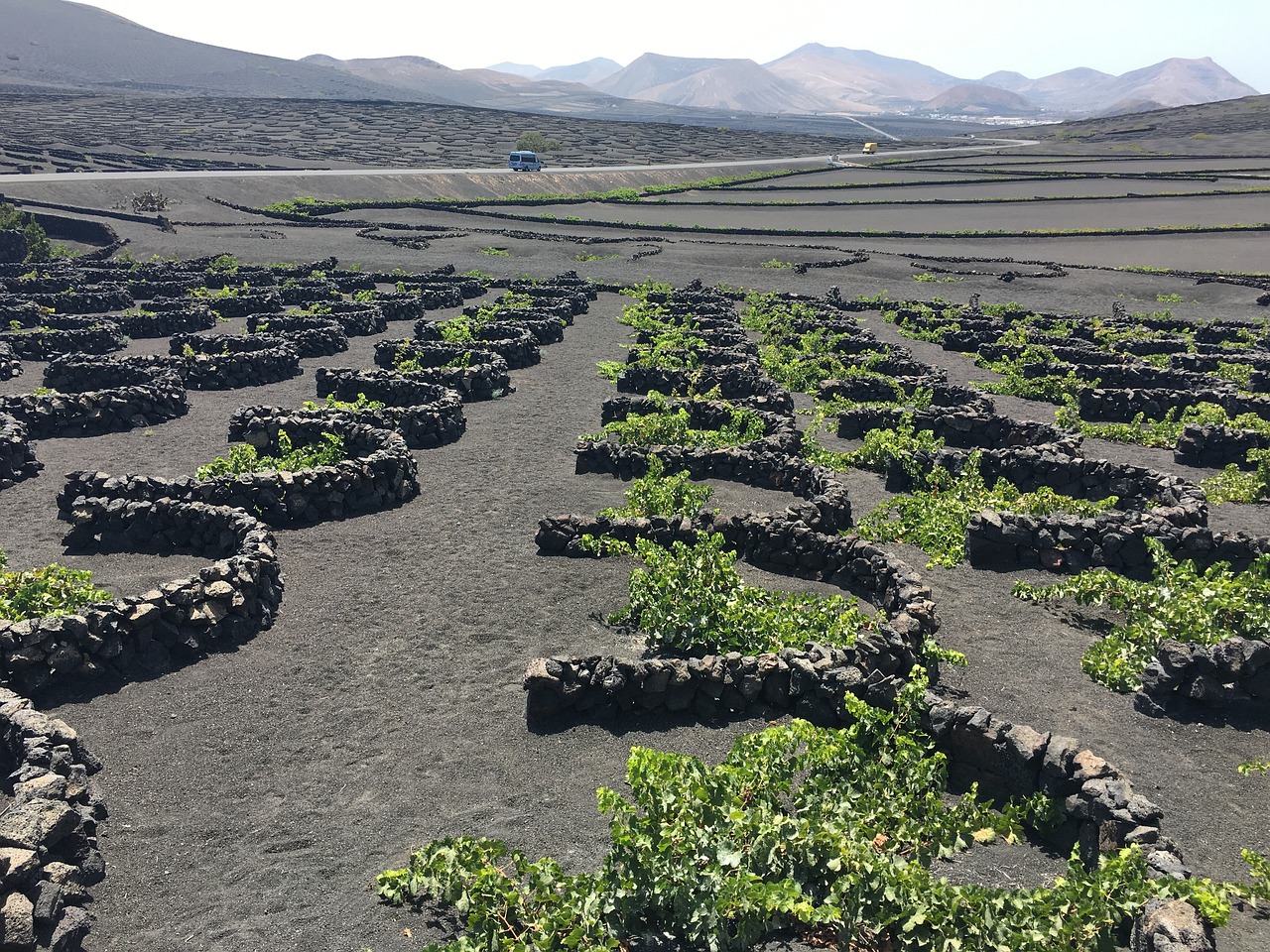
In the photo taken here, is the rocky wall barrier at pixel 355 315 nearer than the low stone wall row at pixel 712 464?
No

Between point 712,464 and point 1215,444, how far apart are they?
1260 centimetres

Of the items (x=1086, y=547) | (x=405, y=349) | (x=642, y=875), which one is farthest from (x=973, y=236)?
(x=642, y=875)

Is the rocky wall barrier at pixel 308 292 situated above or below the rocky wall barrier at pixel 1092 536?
above

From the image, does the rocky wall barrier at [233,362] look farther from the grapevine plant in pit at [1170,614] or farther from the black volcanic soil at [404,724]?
the grapevine plant in pit at [1170,614]

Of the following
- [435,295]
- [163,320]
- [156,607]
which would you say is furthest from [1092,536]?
[163,320]

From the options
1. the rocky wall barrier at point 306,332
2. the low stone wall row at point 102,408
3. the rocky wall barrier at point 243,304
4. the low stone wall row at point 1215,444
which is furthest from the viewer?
the rocky wall barrier at point 243,304

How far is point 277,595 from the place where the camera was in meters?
14.5

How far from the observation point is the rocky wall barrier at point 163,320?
37.2 m

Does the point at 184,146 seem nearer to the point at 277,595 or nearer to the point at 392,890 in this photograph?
the point at 277,595

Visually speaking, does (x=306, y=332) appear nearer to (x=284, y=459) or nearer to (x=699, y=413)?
(x=284, y=459)

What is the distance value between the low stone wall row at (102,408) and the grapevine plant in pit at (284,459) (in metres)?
6.20

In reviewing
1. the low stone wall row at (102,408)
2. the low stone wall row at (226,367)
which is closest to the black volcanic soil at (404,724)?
the low stone wall row at (102,408)

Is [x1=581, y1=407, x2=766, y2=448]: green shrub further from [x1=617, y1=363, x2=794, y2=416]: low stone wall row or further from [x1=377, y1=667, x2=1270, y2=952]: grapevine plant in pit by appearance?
[x1=377, y1=667, x2=1270, y2=952]: grapevine plant in pit

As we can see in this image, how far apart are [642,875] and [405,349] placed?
27016mm
